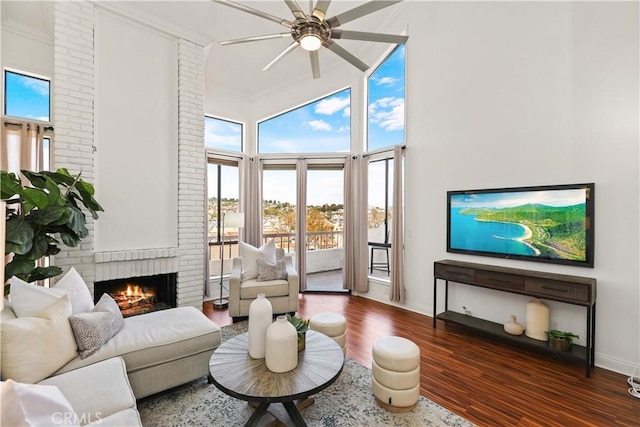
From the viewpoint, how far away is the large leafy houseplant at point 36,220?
2365mm

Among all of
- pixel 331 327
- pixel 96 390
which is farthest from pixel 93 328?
pixel 331 327

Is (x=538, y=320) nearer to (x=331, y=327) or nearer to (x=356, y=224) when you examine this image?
(x=331, y=327)

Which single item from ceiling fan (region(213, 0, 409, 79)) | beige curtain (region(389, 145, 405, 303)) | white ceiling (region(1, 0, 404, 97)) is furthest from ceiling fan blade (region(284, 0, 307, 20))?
beige curtain (region(389, 145, 405, 303))

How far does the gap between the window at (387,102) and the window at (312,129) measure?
17.2 inches

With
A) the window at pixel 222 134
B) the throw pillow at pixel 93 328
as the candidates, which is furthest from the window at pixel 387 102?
the throw pillow at pixel 93 328

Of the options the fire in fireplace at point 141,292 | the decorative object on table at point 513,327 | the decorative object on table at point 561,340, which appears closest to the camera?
the decorative object on table at point 561,340

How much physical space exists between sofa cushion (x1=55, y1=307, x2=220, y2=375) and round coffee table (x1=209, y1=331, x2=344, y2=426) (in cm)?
34

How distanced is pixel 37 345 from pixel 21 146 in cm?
304

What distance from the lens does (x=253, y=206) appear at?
17.9 feet

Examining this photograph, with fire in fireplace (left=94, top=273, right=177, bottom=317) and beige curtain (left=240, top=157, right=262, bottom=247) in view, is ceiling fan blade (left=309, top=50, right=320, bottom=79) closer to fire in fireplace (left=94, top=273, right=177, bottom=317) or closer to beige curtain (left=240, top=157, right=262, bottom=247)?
beige curtain (left=240, top=157, right=262, bottom=247)

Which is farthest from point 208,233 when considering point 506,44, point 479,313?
point 506,44

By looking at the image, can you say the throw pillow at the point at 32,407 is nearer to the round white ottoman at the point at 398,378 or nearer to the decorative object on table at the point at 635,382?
A: the round white ottoman at the point at 398,378

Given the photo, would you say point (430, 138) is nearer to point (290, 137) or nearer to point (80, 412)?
point (290, 137)

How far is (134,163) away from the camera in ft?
Result: 12.2
